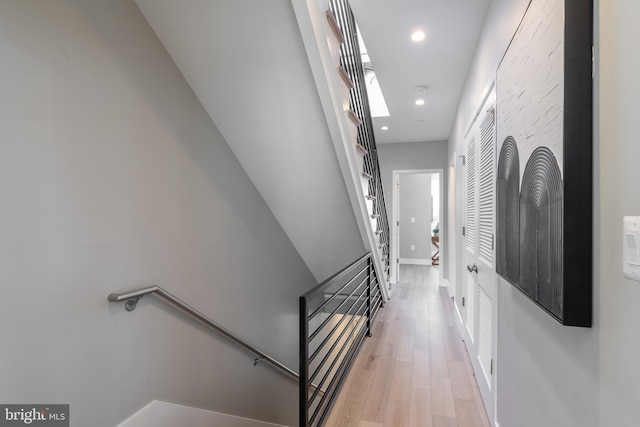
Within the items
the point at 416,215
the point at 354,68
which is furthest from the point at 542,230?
the point at 416,215

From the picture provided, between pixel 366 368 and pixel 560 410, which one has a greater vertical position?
pixel 560 410

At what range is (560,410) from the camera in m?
0.97

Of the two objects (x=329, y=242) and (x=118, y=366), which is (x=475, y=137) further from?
(x=118, y=366)

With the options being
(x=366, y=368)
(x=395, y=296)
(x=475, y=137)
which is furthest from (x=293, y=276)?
(x=475, y=137)

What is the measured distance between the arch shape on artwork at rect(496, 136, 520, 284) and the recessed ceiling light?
141 centimetres

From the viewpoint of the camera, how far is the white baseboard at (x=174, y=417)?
1.64m

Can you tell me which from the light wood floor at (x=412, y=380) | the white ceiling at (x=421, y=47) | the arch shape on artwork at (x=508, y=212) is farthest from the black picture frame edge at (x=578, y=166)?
the white ceiling at (x=421, y=47)

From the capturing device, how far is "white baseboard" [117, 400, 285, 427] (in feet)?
5.38

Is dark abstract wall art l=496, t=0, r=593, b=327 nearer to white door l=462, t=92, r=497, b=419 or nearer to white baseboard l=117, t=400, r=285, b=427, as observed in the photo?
white door l=462, t=92, r=497, b=419

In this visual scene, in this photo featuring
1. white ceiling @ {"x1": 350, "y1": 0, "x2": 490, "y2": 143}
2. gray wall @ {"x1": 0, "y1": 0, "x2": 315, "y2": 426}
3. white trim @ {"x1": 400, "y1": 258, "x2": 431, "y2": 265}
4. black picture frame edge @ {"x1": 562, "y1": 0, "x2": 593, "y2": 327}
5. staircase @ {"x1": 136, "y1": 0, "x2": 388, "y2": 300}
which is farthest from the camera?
white trim @ {"x1": 400, "y1": 258, "x2": 431, "y2": 265}

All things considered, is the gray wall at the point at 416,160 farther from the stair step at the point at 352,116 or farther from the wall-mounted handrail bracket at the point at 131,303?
the wall-mounted handrail bracket at the point at 131,303

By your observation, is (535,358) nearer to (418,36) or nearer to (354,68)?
(354,68)

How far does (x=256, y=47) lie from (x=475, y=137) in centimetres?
187

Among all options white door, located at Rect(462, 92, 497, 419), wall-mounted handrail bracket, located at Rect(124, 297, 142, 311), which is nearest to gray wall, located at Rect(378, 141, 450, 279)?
white door, located at Rect(462, 92, 497, 419)
